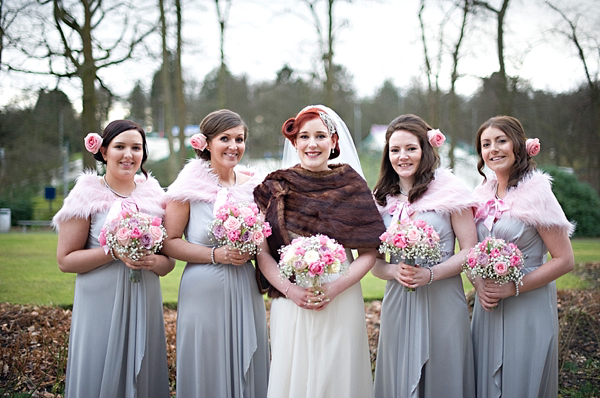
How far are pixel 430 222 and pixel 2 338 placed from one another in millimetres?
5168

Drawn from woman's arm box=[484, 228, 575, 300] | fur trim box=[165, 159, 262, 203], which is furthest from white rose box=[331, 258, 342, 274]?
woman's arm box=[484, 228, 575, 300]

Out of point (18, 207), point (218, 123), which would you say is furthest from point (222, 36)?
point (218, 123)

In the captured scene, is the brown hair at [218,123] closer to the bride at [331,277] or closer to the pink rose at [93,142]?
the bride at [331,277]

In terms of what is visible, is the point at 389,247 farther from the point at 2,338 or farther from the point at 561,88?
the point at 561,88

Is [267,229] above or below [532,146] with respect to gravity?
below

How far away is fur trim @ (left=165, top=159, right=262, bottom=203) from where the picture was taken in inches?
167

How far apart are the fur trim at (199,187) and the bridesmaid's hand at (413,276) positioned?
1.49 metres

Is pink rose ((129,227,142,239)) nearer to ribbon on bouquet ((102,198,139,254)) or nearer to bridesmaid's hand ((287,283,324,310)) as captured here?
ribbon on bouquet ((102,198,139,254))

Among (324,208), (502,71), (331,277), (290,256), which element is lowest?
(331,277)

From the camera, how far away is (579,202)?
10.2 m

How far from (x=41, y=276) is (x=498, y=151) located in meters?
6.75

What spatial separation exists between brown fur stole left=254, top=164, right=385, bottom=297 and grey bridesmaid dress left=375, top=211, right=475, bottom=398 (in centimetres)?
44

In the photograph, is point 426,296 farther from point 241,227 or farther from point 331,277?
point 241,227

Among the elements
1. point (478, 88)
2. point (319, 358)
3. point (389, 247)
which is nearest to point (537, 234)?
point (389, 247)
